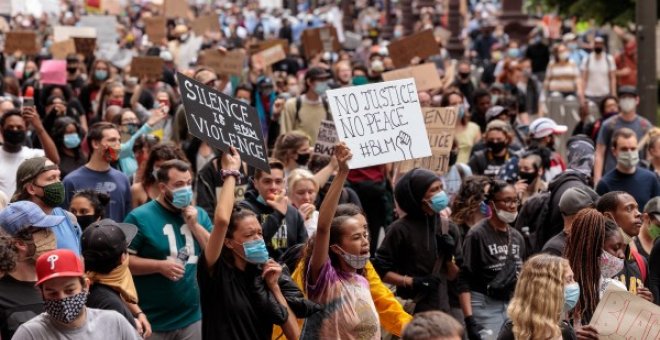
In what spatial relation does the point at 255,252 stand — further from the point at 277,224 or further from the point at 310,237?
the point at 277,224

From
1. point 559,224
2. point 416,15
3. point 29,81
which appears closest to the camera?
point 559,224

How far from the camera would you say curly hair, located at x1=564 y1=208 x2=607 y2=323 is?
7.16 meters

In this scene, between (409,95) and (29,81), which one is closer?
(409,95)

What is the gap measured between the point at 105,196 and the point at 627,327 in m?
3.56

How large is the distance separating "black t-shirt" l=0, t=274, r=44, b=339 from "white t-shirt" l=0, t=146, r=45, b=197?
3410 millimetres

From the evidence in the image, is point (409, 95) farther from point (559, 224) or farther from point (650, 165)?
point (650, 165)

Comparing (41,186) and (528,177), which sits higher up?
(41,186)

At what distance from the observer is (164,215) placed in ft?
26.4

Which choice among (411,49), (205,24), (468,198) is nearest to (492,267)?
(468,198)

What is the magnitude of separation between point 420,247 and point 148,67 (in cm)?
888

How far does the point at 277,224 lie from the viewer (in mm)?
8484

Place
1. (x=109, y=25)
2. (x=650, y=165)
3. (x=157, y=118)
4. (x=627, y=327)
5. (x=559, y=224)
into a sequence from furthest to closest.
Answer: (x=109, y=25)
(x=650, y=165)
(x=157, y=118)
(x=559, y=224)
(x=627, y=327)

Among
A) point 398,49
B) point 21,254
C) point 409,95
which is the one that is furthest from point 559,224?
point 398,49

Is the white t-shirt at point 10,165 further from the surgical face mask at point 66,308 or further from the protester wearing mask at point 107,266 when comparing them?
the surgical face mask at point 66,308
